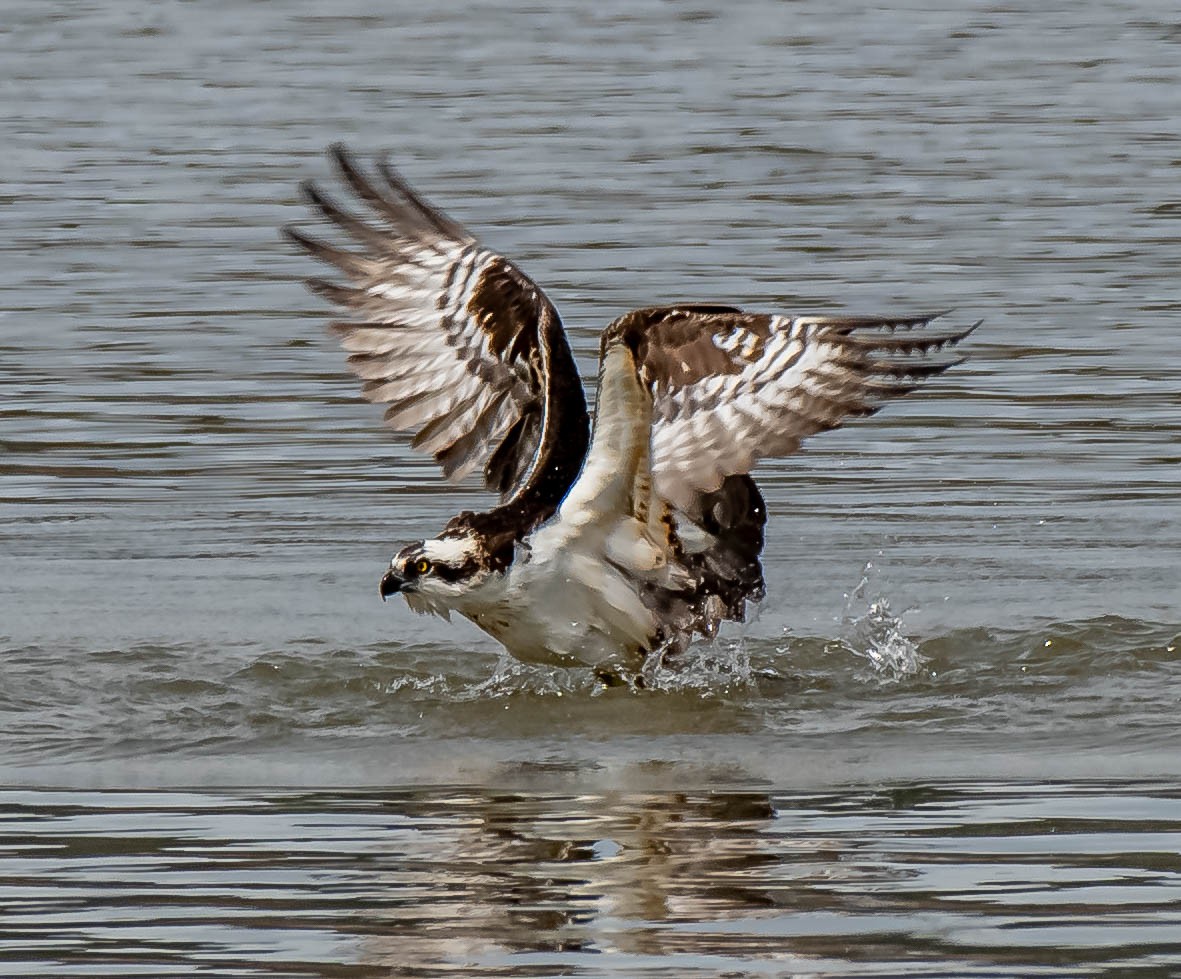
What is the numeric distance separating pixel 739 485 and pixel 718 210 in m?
8.17

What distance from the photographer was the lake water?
625 cm

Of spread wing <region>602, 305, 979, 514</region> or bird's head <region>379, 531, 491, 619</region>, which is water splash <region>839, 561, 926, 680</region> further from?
bird's head <region>379, 531, 491, 619</region>

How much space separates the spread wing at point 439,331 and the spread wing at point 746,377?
35.3 inches

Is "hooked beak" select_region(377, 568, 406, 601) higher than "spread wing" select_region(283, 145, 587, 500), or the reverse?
"spread wing" select_region(283, 145, 587, 500)

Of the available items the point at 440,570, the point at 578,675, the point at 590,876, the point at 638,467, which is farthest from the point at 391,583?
the point at 590,876

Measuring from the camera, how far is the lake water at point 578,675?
6.25m

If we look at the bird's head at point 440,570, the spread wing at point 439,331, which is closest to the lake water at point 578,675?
the bird's head at point 440,570

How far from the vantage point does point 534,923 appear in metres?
6.07

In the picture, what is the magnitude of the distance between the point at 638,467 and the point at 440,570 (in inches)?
26.5

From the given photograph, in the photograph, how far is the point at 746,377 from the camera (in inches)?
347

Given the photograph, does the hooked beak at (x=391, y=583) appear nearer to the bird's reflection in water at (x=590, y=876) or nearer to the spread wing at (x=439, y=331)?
the bird's reflection in water at (x=590, y=876)

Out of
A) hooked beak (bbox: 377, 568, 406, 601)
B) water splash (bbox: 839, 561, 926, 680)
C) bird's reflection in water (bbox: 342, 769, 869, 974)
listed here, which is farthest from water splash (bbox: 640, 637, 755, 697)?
bird's reflection in water (bbox: 342, 769, 869, 974)

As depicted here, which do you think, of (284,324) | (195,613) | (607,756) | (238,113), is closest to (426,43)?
(238,113)

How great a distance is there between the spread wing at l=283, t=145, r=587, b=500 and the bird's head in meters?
1.18
